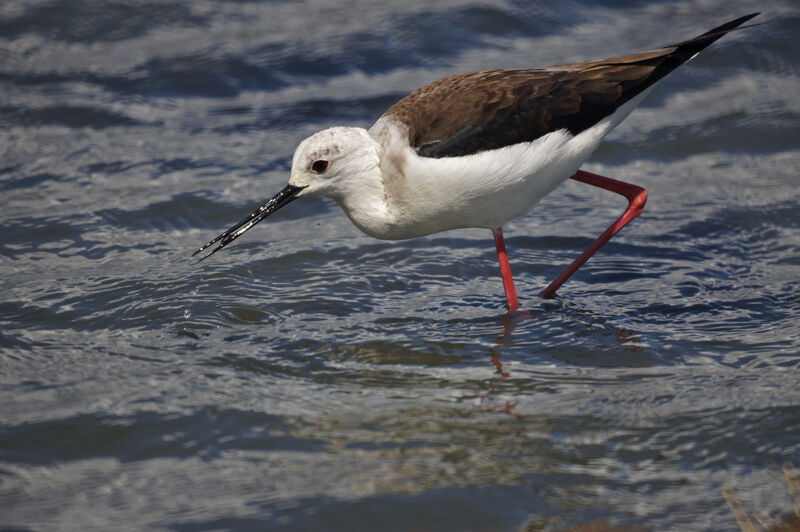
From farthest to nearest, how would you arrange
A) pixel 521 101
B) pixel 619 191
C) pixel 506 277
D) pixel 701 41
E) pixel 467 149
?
pixel 619 191 < pixel 506 277 < pixel 701 41 < pixel 521 101 < pixel 467 149

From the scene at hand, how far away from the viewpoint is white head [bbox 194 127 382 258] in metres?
5.61

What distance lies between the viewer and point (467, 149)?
18.2 feet

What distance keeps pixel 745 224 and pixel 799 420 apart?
3.07 metres

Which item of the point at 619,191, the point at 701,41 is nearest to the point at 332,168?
the point at 619,191

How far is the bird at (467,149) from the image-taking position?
5.57 meters

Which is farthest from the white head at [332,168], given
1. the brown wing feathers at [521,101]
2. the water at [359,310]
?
the water at [359,310]

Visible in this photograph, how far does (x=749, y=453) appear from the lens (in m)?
4.30

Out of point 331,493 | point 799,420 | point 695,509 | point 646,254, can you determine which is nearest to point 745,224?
point 646,254

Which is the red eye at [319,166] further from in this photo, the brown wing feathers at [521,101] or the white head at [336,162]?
the brown wing feathers at [521,101]

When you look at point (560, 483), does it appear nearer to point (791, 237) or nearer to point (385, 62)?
point (791, 237)

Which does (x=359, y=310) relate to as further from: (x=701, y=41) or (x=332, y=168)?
(x=701, y=41)

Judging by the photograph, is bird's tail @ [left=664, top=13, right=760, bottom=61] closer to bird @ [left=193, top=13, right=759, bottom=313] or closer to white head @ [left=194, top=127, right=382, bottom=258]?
bird @ [left=193, top=13, right=759, bottom=313]

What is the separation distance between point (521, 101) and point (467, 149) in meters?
0.48

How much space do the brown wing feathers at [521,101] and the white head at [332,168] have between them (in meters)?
0.28
